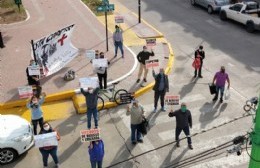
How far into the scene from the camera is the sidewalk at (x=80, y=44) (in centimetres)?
1600

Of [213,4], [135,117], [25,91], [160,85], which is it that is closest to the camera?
[135,117]

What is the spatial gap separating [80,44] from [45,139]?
1083cm

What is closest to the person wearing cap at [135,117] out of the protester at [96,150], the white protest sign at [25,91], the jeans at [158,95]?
the protester at [96,150]

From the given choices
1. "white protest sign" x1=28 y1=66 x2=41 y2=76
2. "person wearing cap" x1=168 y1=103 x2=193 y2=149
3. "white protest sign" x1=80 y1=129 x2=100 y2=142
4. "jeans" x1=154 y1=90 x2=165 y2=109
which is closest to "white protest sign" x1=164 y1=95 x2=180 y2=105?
"person wearing cap" x1=168 y1=103 x2=193 y2=149

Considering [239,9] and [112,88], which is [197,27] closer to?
[239,9]

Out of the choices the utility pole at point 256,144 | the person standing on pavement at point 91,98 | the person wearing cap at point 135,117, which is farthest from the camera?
the person standing on pavement at point 91,98

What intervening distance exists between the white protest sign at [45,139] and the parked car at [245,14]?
15.9 m

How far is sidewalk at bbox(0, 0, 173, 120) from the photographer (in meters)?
16.0

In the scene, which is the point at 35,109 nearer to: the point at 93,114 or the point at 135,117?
the point at 93,114

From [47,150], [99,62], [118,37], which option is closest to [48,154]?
[47,150]

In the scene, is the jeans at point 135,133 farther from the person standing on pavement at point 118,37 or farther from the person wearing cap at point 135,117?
the person standing on pavement at point 118,37

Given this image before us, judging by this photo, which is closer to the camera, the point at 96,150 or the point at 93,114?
the point at 96,150

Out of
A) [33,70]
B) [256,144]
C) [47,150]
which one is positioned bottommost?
[47,150]

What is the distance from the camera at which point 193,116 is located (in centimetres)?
1415
